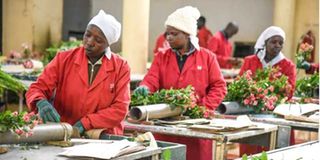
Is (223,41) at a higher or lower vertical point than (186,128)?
higher

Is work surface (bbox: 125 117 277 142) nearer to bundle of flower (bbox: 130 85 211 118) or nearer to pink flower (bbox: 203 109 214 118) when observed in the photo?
bundle of flower (bbox: 130 85 211 118)

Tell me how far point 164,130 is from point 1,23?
10.2 metres

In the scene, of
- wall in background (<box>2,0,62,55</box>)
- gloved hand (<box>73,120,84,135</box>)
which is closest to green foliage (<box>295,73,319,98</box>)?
gloved hand (<box>73,120,84,135</box>)

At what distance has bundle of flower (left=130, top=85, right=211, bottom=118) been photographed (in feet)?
17.4

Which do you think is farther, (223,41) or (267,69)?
(223,41)

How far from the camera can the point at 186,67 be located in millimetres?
5633

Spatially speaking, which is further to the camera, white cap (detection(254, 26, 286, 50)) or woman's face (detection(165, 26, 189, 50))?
white cap (detection(254, 26, 286, 50))

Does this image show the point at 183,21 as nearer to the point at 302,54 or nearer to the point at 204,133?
the point at 204,133

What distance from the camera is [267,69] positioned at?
22.2 ft

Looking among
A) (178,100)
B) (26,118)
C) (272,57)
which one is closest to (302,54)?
(272,57)

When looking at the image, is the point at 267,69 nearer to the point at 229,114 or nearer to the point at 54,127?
the point at 229,114

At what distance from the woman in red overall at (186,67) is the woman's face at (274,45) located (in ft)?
4.33

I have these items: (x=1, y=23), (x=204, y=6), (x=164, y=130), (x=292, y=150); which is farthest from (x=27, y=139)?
(x=204, y=6)

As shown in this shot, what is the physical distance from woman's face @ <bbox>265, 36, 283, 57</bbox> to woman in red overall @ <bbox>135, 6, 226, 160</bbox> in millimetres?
1319
